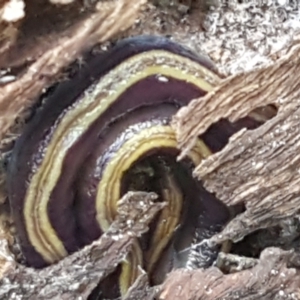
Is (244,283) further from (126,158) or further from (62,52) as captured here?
(62,52)

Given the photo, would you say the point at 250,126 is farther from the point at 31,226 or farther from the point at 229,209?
the point at 31,226

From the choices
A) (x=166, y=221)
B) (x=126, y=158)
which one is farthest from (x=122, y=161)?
(x=166, y=221)

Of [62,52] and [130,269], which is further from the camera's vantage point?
[130,269]

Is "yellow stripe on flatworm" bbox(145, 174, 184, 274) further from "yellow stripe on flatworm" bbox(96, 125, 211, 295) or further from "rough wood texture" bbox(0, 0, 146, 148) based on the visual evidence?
"rough wood texture" bbox(0, 0, 146, 148)

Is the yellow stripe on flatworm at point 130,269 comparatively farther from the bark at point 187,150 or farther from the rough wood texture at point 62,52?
the rough wood texture at point 62,52

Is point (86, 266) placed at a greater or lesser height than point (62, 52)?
lesser

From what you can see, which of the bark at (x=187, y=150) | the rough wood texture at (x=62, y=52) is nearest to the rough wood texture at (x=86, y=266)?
the bark at (x=187, y=150)
